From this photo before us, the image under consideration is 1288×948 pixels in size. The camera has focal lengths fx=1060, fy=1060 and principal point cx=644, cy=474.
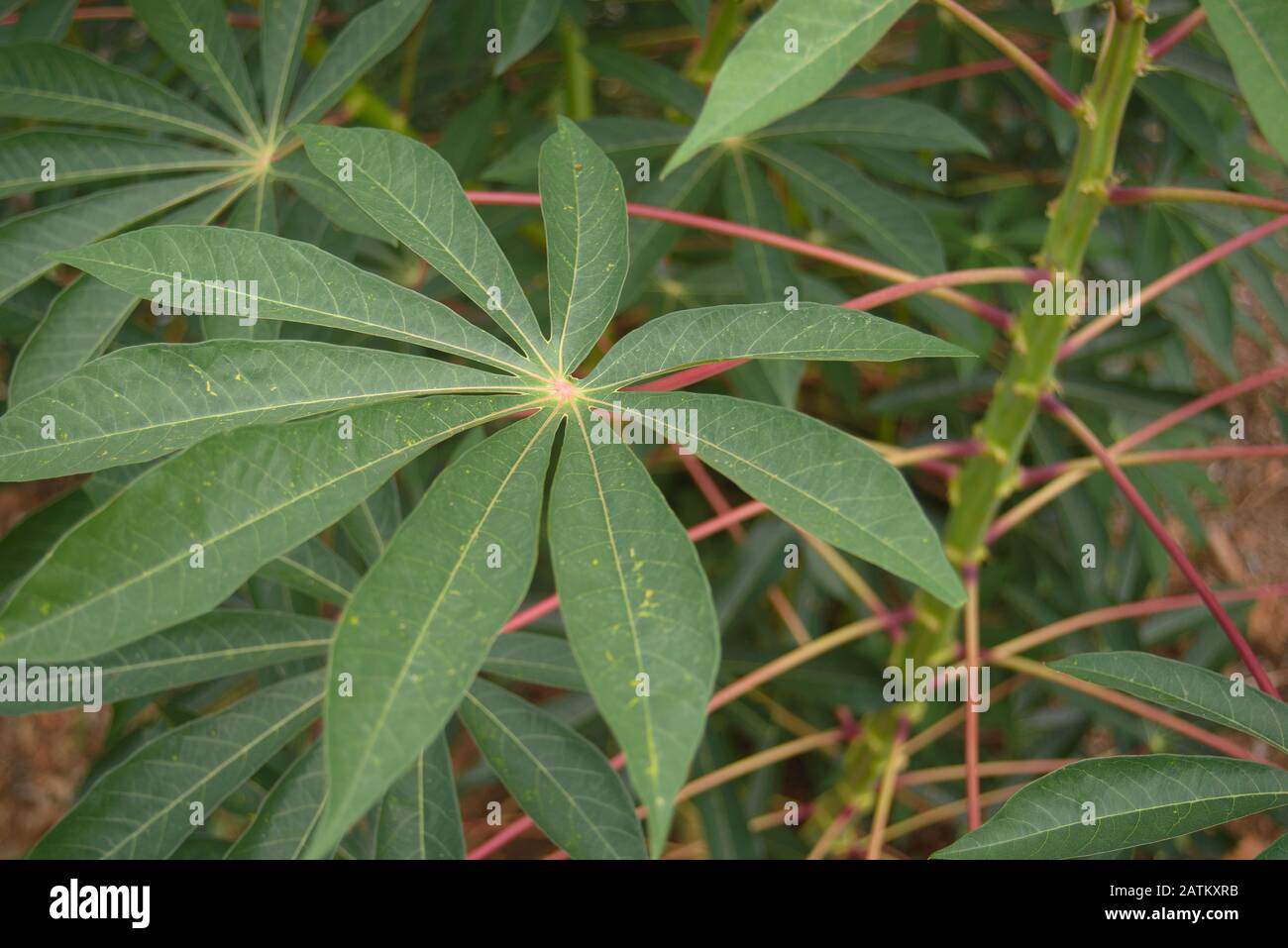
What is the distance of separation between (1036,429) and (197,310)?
1.38 metres

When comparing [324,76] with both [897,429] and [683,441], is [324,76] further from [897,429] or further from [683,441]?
[897,429]

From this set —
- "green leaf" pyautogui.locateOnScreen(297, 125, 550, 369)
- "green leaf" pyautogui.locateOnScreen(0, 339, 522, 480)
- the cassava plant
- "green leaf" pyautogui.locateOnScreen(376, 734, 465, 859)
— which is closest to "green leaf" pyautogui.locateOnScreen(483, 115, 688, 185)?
the cassava plant

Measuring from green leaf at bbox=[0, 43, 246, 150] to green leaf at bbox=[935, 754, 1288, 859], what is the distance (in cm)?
96

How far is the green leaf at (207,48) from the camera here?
1063 millimetres

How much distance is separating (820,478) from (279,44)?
0.77 metres

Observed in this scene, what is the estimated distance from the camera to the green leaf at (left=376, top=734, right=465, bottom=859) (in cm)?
91

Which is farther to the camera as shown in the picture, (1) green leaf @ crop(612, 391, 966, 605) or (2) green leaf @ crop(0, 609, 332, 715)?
(2) green leaf @ crop(0, 609, 332, 715)

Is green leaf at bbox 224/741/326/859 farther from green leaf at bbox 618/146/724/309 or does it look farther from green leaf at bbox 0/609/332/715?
green leaf at bbox 618/146/724/309

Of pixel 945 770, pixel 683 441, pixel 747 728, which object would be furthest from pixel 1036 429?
pixel 683 441

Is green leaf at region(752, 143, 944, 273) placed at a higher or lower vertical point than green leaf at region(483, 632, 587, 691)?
higher

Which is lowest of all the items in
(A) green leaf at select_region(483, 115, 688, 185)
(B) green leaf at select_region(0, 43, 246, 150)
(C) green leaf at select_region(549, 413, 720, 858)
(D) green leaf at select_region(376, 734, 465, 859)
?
(D) green leaf at select_region(376, 734, 465, 859)

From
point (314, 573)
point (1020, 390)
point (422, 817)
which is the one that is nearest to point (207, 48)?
point (314, 573)

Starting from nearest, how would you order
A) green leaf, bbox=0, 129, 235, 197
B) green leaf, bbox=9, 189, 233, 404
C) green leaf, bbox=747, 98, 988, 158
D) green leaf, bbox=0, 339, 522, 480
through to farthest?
green leaf, bbox=0, 339, 522, 480, green leaf, bbox=9, 189, 233, 404, green leaf, bbox=0, 129, 235, 197, green leaf, bbox=747, 98, 988, 158

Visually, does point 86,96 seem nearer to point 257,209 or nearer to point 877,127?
point 257,209
